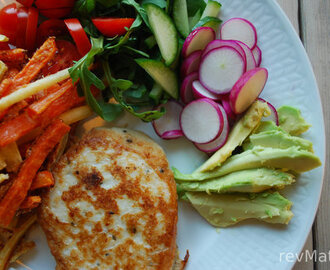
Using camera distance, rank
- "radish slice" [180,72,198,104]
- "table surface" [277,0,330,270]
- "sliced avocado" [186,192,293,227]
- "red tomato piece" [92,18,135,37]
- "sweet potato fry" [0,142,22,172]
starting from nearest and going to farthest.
A: 1. "sweet potato fry" [0,142,22,172]
2. "sliced avocado" [186,192,293,227]
3. "red tomato piece" [92,18,135,37]
4. "radish slice" [180,72,198,104]
5. "table surface" [277,0,330,270]

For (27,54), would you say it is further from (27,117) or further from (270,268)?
(270,268)

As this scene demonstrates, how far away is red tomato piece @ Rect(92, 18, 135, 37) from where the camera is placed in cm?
249

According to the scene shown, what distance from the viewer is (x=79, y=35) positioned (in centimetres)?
247

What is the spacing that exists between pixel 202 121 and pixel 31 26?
60.0 inches

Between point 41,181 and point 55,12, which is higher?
point 55,12

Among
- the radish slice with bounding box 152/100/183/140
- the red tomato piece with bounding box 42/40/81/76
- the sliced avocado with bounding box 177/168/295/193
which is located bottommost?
the sliced avocado with bounding box 177/168/295/193

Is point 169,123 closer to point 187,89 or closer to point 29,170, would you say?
point 187,89

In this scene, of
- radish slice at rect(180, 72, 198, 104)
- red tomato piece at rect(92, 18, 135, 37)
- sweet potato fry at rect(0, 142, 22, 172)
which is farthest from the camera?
radish slice at rect(180, 72, 198, 104)

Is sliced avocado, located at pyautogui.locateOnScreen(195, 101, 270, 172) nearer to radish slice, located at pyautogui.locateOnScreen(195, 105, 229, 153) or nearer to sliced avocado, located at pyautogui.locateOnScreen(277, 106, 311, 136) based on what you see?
radish slice, located at pyautogui.locateOnScreen(195, 105, 229, 153)

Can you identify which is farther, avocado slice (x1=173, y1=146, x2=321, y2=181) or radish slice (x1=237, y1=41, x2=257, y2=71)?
radish slice (x1=237, y1=41, x2=257, y2=71)

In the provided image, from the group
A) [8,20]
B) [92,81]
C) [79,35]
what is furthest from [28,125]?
[8,20]

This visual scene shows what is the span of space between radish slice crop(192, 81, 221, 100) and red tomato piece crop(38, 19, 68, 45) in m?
Result: 1.16

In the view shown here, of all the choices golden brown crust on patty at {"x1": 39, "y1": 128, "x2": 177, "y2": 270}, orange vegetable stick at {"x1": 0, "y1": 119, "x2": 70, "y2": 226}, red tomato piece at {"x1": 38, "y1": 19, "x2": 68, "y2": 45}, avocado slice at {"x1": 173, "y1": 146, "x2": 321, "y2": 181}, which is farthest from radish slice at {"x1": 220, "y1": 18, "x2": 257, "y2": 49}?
orange vegetable stick at {"x1": 0, "y1": 119, "x2": 70, "y2": 226}

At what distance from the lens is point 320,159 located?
250cm
